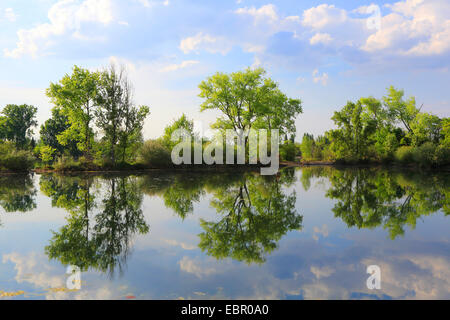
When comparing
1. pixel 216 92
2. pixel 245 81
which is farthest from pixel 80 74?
pixel 245 81

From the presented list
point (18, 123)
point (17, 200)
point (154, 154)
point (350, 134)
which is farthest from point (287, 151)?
point (18, 123)

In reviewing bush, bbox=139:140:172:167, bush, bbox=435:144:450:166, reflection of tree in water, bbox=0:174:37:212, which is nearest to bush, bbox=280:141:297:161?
bush, bbox=435:144:450:166

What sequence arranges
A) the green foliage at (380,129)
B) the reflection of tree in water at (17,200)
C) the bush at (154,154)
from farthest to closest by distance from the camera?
the green foliage at (380,129) < the bush at (154,154) < the reflection of tree in water at (17,200)

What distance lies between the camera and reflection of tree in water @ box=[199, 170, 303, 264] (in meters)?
5.95

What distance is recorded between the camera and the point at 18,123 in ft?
184

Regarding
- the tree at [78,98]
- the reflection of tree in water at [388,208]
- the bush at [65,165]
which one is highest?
the tree at [78,98]

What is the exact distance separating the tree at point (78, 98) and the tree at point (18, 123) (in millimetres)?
31575

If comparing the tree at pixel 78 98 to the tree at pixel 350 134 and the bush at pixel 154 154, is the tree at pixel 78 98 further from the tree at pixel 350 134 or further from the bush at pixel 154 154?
the tree at pixel 350 134

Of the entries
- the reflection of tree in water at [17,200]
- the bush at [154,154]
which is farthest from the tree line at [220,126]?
the reflection of tree in water at [17,200]

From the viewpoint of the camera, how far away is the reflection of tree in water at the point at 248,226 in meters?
5.95

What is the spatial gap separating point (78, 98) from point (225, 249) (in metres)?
29.4

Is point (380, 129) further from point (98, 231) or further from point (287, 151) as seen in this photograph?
point (98, 231)

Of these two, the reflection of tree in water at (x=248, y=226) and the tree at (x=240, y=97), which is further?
the tree at (x=240, y=97)

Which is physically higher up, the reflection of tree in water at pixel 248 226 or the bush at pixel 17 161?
the bush at pixel 17 161
